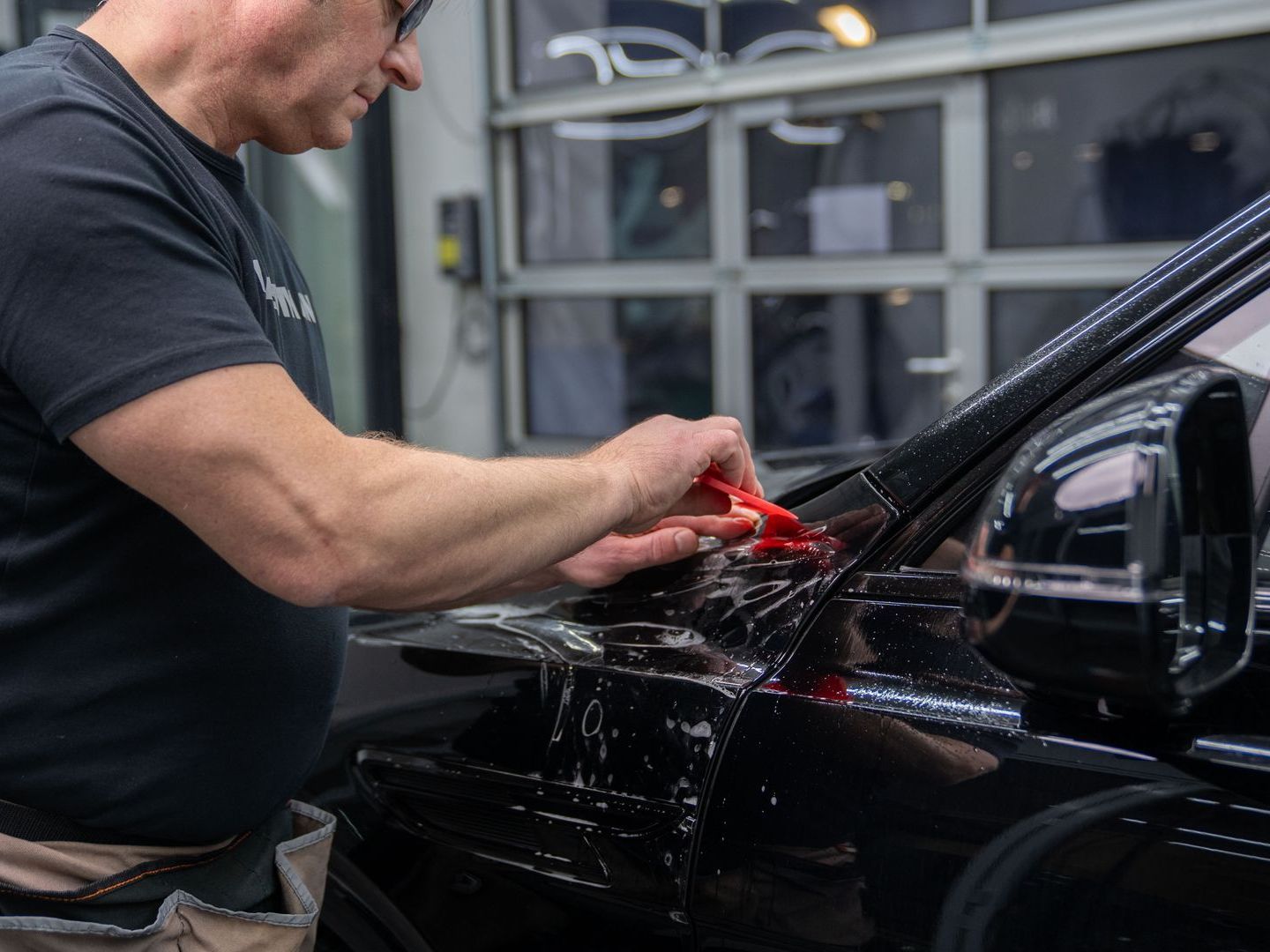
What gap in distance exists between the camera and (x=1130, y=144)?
476 centimetres

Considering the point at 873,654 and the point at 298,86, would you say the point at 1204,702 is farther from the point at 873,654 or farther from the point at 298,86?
the point at 298,86

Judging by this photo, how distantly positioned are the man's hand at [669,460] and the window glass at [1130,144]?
3680 millimetres

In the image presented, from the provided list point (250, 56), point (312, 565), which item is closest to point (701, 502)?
point (312, 565)

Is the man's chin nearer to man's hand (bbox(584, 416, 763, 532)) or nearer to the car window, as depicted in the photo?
man's hand (bbox(584, 416, 763, 532))

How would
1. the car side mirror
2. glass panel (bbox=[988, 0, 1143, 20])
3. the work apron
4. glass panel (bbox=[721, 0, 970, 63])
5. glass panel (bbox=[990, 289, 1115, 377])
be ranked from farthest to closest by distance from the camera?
glass panel (bbox=[721, 0, 970, 63])
glass panel (bbox=[990, 289, 1115, 377])
glass panel (bbox=[988, 0, 1143, 20])
the work apron
the car side mirror

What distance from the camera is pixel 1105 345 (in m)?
1.16

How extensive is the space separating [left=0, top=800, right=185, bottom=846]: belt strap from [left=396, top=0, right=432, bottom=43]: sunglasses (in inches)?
31.3

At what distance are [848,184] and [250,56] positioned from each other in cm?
456

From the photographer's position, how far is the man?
98cm

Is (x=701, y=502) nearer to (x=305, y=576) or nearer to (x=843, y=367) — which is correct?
(x=305, y=576)

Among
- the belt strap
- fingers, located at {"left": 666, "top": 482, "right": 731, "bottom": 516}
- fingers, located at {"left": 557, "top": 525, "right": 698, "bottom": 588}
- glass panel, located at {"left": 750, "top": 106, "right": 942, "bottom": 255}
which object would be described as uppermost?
glass panel, located at {"left": 750, "top": 106, "right": 942, "bottom": 255}

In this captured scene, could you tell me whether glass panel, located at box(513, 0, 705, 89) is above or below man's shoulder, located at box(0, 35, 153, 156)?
above

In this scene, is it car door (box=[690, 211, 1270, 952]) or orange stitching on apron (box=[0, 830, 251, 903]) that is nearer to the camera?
car door (box=[690, 211, 1270, 952])

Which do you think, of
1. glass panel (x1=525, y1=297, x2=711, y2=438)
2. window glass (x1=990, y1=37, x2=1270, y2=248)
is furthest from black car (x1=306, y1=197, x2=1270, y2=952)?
glass panel (x1=525, y1=297, x2=711, y2=438)
